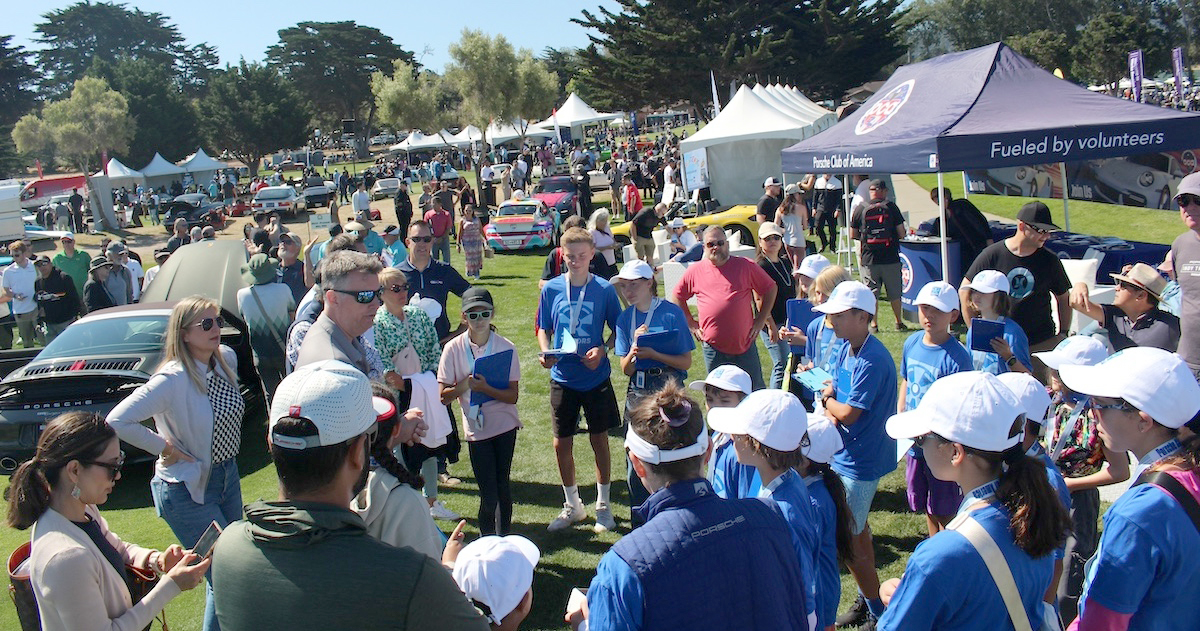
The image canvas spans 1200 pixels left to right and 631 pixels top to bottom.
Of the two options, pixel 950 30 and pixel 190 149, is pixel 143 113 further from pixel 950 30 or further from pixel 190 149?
pixel 950 30

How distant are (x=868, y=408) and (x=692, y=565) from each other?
229 cm

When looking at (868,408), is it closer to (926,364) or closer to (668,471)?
(926,364)

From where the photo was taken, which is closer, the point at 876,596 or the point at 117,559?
the point at 117,559

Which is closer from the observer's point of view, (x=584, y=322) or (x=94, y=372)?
(x=584, y=322)

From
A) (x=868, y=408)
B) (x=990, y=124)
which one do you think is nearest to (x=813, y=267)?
(x=868, y=408)

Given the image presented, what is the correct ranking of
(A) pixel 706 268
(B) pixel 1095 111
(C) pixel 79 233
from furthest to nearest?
(C) pixel 79 233 → (B) pixel 1095 111 → (A) pixel 706 268

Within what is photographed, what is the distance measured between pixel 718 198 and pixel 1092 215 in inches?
354

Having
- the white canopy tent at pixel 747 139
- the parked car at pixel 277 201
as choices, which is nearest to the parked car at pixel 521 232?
the white canopy tent at pixel 747 139

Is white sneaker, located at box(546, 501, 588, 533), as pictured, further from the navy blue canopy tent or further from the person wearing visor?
the navy blue canopy tent

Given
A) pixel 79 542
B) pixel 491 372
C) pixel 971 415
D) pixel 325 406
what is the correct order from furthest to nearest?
pixel 491 372 < pixel 79 542 < pixel 971 415 < pixel 325 406

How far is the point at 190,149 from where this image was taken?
71.5 metres

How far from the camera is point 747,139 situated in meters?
20.0

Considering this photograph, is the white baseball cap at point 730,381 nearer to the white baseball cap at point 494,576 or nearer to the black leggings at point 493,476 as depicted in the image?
the black leggings at point 493,476

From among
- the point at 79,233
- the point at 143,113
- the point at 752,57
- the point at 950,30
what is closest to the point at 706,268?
the point at 79,233
